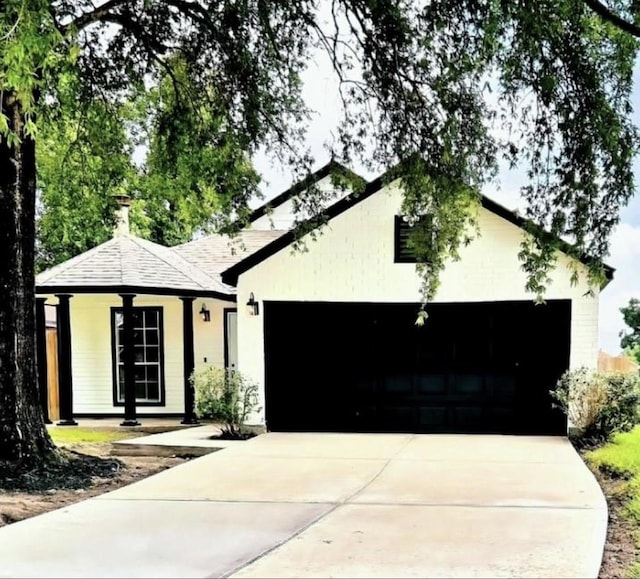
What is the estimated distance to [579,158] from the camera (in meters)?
7.05

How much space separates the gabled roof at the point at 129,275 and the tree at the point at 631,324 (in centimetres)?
1293

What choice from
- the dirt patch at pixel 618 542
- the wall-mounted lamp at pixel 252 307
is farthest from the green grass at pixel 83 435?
the dirt patch at pixel 618 542

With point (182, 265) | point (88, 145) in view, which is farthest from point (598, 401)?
point (88, 145)

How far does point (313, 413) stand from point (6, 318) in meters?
5.70

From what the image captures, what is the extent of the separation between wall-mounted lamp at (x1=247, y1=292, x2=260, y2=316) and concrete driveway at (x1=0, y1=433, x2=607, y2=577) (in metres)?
3.27

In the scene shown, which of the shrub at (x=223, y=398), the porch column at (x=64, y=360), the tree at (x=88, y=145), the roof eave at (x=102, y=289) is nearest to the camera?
the tree at (x=88, y=145)

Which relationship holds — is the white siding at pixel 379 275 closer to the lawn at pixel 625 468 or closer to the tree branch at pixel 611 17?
the lawn at pixel 625 468

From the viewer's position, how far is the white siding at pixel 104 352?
1350cm

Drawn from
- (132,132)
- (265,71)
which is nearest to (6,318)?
(265,71)

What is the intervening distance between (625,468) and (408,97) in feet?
16.4

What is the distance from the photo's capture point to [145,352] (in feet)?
44.8

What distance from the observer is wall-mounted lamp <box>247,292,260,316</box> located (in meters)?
11.3

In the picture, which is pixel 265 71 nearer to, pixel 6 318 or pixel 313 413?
pixel 6 318

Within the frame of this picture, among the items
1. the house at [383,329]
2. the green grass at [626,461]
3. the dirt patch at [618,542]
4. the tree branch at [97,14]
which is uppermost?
the tree branch at [97,14]
